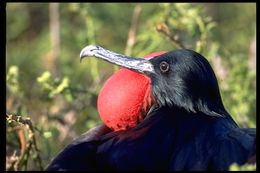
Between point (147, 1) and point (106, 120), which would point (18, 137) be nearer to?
point (106, 120)

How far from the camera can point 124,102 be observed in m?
3.00

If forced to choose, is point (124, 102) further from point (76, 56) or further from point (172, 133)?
point (76, 56)

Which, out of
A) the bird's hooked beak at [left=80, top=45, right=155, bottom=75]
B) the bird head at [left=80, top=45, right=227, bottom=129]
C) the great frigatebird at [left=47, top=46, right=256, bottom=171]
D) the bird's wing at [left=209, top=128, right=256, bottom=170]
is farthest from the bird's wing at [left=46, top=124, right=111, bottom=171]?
the bird's wing at [left=209, top=128, right=256, bottom=170]

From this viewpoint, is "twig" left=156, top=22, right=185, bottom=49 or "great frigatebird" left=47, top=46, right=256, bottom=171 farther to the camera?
"twig" left=156, top=22, right=185, bottom=49

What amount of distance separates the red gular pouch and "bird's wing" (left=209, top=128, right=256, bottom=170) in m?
0.35

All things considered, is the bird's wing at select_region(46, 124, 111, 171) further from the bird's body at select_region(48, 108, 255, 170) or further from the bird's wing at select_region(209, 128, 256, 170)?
the bird's wing at select_region(209, 128, 256, 170)

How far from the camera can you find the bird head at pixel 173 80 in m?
3.01

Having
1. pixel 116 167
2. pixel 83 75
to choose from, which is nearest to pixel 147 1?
pixel 83 75

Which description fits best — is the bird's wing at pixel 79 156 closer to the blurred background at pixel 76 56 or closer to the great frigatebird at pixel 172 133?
the great frigatebird at pixel 172 133

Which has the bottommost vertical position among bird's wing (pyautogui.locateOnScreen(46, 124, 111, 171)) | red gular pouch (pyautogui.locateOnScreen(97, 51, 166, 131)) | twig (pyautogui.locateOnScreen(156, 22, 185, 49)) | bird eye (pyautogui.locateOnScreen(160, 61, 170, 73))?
bird's wing (pyautogui.locateOnScreen(46, 124, 111, 171))

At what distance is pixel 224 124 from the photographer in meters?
2.91

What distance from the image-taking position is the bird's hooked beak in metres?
3.06

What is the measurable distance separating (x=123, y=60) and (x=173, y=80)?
18 cm

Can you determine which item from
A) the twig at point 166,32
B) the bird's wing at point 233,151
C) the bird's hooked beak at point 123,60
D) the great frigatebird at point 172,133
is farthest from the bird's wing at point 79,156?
the twig at point 166,32
